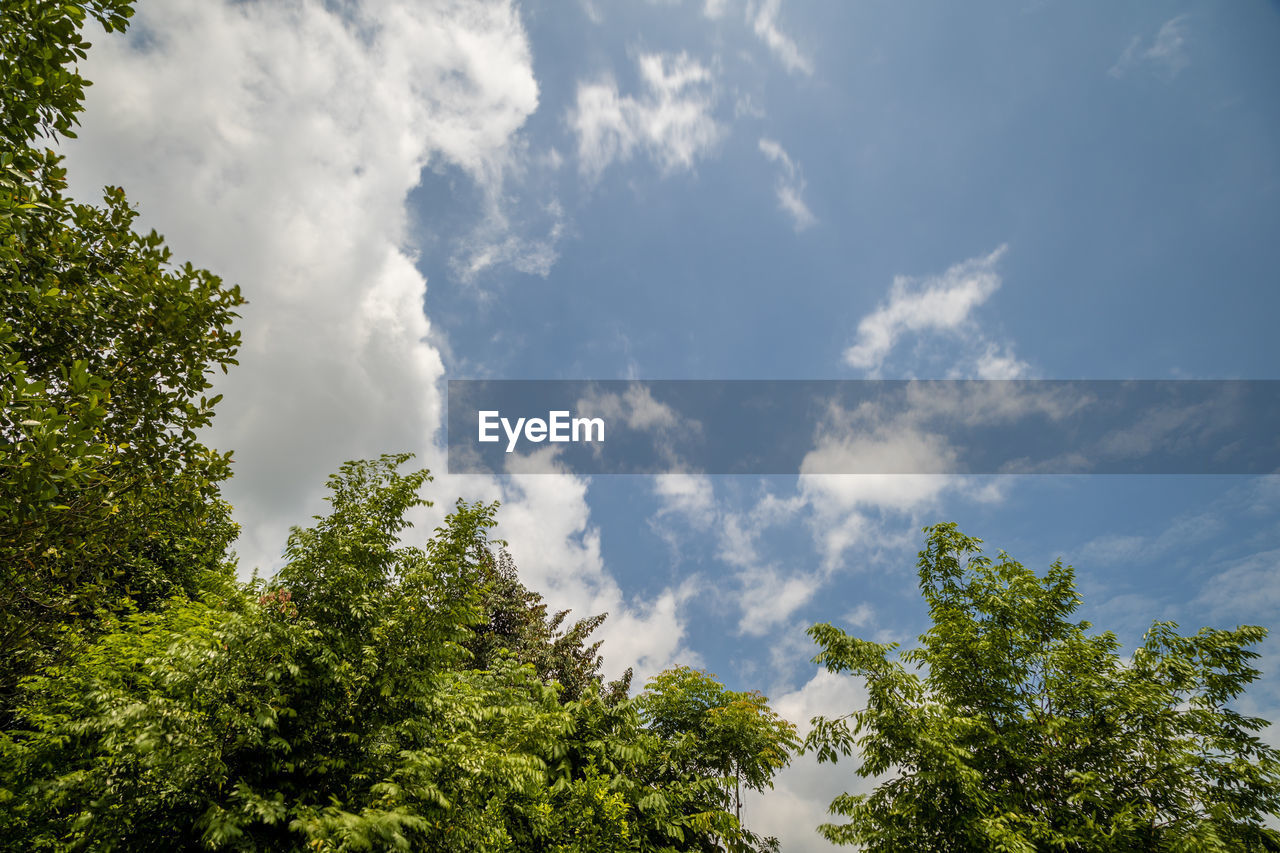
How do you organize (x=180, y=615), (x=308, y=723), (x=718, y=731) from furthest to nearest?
(x=718, y=731), (x=180, y=615), (x=308, y=723)

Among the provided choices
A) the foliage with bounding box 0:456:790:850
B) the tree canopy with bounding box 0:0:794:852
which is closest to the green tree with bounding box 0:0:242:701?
the tree canopy with bounding box 0:0:794:852

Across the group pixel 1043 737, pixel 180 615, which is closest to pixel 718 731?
pixel 1043 737

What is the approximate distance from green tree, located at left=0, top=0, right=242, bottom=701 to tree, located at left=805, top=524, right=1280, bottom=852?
12.5 metres

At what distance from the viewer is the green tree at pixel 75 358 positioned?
19.1 ft

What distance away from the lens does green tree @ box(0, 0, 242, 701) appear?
5.81m

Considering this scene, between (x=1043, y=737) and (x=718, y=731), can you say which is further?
(x=718, y=731)

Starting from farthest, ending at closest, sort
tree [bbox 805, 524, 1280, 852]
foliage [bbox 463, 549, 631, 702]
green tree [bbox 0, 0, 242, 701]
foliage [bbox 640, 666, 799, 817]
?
foliage [bbox 463, 549, 631, 702] → foliage [bbox 640, 666, 799, 817] → tree [bbox 805, 524, 1280, 852] → green tree [bbox 0, 0, 242, 701]

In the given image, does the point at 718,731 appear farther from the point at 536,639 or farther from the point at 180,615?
the point at 180,615

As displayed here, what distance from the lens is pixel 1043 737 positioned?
34.7 ft

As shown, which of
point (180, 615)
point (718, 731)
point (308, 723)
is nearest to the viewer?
point (308, 723)

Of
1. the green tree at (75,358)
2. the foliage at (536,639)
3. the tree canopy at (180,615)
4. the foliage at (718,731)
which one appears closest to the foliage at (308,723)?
the tree canopy at (180,615)

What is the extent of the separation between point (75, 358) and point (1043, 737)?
17.1m

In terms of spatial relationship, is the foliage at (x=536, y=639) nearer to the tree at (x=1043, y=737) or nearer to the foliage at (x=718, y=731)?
the foliage at (x=718, y=731)

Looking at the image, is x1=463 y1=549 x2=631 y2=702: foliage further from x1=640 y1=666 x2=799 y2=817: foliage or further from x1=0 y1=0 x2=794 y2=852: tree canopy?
x1=0 y1=0 x2=794 y2=852: tree canopy
